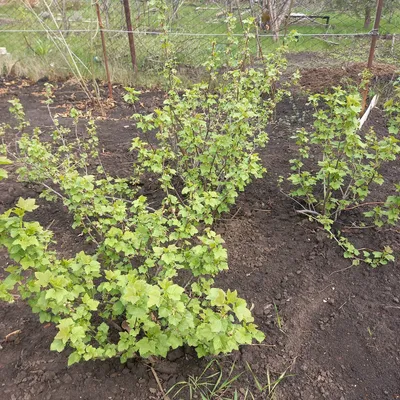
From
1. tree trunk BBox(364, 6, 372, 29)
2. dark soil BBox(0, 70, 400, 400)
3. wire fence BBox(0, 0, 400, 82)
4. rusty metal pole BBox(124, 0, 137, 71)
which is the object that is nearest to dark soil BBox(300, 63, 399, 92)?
wire fence BBox(0, 0, 400, 82)

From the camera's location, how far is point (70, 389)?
1.98 m

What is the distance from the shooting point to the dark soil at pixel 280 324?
6.64ft

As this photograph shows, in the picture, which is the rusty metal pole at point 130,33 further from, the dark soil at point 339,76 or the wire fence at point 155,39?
the dark soil at point 339,76

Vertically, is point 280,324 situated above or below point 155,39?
below

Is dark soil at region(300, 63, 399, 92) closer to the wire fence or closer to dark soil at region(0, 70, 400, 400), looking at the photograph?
the wire fence

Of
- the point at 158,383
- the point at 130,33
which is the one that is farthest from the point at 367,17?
the point at 158,383

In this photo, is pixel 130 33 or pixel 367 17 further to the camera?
pixel 367 17

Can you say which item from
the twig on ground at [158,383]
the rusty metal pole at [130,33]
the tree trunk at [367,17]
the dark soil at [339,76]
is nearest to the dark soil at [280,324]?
the twig on ground at [158,383]

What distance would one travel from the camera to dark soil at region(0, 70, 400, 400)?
2.03 metres

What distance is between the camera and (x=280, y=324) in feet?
7.68

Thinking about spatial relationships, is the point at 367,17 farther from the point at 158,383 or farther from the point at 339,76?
the point at 158,383

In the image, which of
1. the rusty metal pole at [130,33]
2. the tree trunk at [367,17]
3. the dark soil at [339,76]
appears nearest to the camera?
the dark soil at [339,76]

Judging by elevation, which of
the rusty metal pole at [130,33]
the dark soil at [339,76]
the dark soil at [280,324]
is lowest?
the dark soil at [280,324]

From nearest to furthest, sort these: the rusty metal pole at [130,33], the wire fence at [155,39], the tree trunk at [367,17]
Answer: the rusty metal pole at [130,33] → the wire fence at [155,39] → the tree trunk at [367,17]
